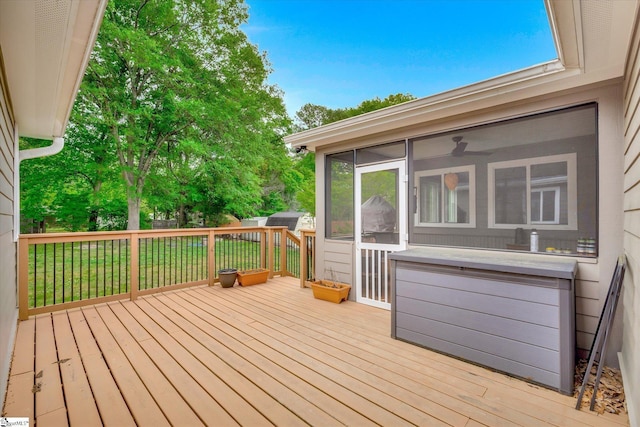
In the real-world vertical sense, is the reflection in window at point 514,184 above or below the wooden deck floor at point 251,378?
above

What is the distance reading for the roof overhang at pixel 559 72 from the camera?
4.93 feet

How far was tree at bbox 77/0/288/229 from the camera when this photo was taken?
7973 mm

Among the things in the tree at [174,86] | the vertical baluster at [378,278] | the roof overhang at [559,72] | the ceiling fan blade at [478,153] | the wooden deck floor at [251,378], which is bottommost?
the wooden deck floor at [251,378]

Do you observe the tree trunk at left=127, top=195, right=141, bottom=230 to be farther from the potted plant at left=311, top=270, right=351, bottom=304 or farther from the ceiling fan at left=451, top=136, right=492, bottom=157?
the ceiling fan at left=451, top=136, right=492, bottom=157

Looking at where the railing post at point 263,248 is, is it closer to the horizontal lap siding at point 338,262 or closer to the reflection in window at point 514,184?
the horizontal lap siding at point 338,262

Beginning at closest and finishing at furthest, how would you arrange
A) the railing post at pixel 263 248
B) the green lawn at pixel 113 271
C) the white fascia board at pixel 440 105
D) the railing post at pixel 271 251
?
the white fascia board at pixel 440 105 → the green lawn at pixel 113 271 → the railing post at pixel 271 251 → the railing post at pixel 263 248

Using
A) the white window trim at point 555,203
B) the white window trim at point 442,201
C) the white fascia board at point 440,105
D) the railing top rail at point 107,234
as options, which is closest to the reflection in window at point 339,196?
the white fascia board at point 440,105

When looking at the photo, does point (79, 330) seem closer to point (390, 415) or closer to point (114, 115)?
point (390, 415)

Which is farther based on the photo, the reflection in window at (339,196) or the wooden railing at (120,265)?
the reflection in window at (339,196)

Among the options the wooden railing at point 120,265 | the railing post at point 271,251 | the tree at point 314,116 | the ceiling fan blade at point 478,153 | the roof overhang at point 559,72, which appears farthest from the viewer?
the tree at point 314,116

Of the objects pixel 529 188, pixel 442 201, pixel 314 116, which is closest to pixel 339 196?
pixel 442 201

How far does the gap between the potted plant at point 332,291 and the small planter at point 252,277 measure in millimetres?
1204

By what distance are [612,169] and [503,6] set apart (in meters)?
7.24

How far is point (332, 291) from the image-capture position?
3.96 m
